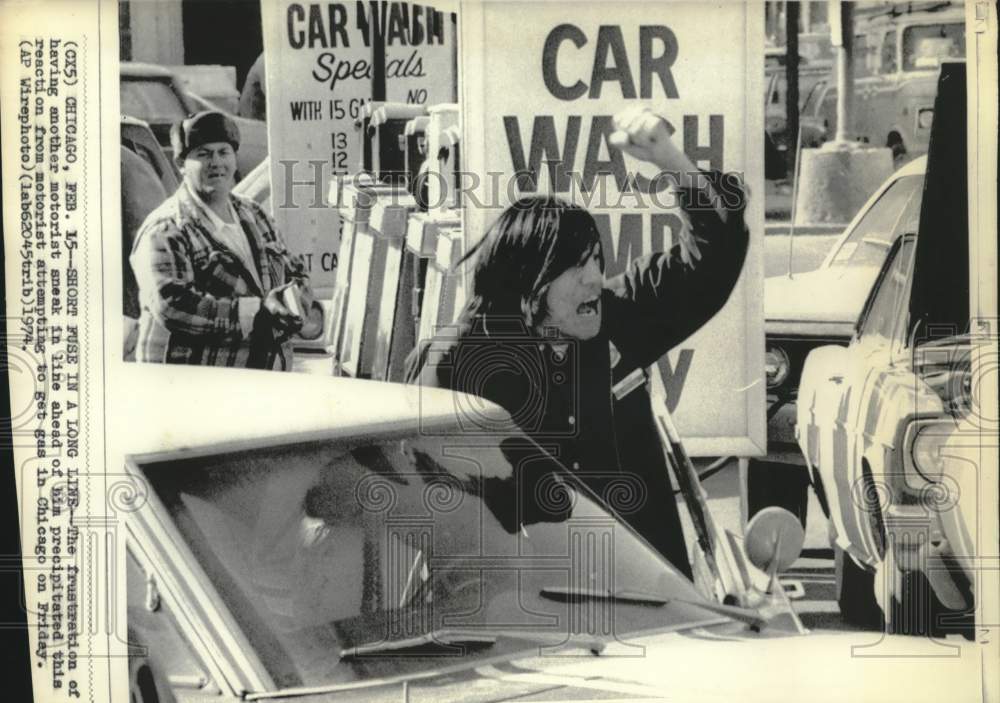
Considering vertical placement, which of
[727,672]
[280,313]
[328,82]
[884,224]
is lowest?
[727,672]

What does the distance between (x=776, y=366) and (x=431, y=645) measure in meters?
0.68

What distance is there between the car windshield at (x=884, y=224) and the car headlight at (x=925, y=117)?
0.26ft

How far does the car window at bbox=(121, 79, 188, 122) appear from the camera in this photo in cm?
170

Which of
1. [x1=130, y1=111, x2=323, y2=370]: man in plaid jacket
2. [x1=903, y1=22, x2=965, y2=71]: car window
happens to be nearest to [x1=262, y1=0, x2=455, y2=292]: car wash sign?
[x1=130, y1=111, x2=323, y2=370]: man in plaid jacket

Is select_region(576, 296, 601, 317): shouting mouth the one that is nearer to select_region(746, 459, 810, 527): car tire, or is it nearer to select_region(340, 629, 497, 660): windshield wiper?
select_region(746, 459, 810, 527): car tire

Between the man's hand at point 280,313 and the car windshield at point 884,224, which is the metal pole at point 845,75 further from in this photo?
the man's hand at point 280,313

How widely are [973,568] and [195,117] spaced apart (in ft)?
4.50

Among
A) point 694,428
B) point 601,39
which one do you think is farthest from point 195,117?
point 694,428

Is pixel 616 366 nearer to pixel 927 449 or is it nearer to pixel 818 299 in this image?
pixel 818 299

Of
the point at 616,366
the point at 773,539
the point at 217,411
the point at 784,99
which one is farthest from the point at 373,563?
the point at 784,99

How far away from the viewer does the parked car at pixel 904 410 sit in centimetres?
175

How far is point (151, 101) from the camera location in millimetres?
1702

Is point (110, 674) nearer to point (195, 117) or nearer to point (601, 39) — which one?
point (195, 117)

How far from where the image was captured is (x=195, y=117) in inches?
67.1
